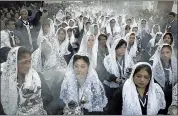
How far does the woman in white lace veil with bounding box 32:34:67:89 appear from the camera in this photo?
2.31 m

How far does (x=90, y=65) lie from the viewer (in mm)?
2297

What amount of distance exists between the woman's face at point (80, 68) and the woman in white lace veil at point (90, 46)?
0.08 metres

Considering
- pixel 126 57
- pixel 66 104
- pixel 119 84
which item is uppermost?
pixel 126 57

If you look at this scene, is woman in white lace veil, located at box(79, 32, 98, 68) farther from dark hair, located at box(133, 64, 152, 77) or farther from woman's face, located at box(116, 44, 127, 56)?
dark hair, located at box(133, 64, 152, 77)

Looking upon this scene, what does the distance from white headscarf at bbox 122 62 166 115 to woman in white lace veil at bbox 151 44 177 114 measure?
51 millimetres

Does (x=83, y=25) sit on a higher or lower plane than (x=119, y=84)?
higher

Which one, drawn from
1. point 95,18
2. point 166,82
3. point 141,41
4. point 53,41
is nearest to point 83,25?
point 95,18

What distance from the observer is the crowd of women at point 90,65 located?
7.48 ft

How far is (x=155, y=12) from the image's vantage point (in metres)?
Result: 2.34

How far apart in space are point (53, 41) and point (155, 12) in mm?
754

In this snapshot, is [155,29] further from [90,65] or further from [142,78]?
[90,65]

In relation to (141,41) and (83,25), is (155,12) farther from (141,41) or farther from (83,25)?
(83,25)

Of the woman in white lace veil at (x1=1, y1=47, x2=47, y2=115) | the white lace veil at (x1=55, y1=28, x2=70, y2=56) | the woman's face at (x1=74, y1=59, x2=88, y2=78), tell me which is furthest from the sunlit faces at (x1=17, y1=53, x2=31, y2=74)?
the woman's face at (x1=74, y1=59, x2=88, y2=78)

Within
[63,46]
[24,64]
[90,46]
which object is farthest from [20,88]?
[90,46]
